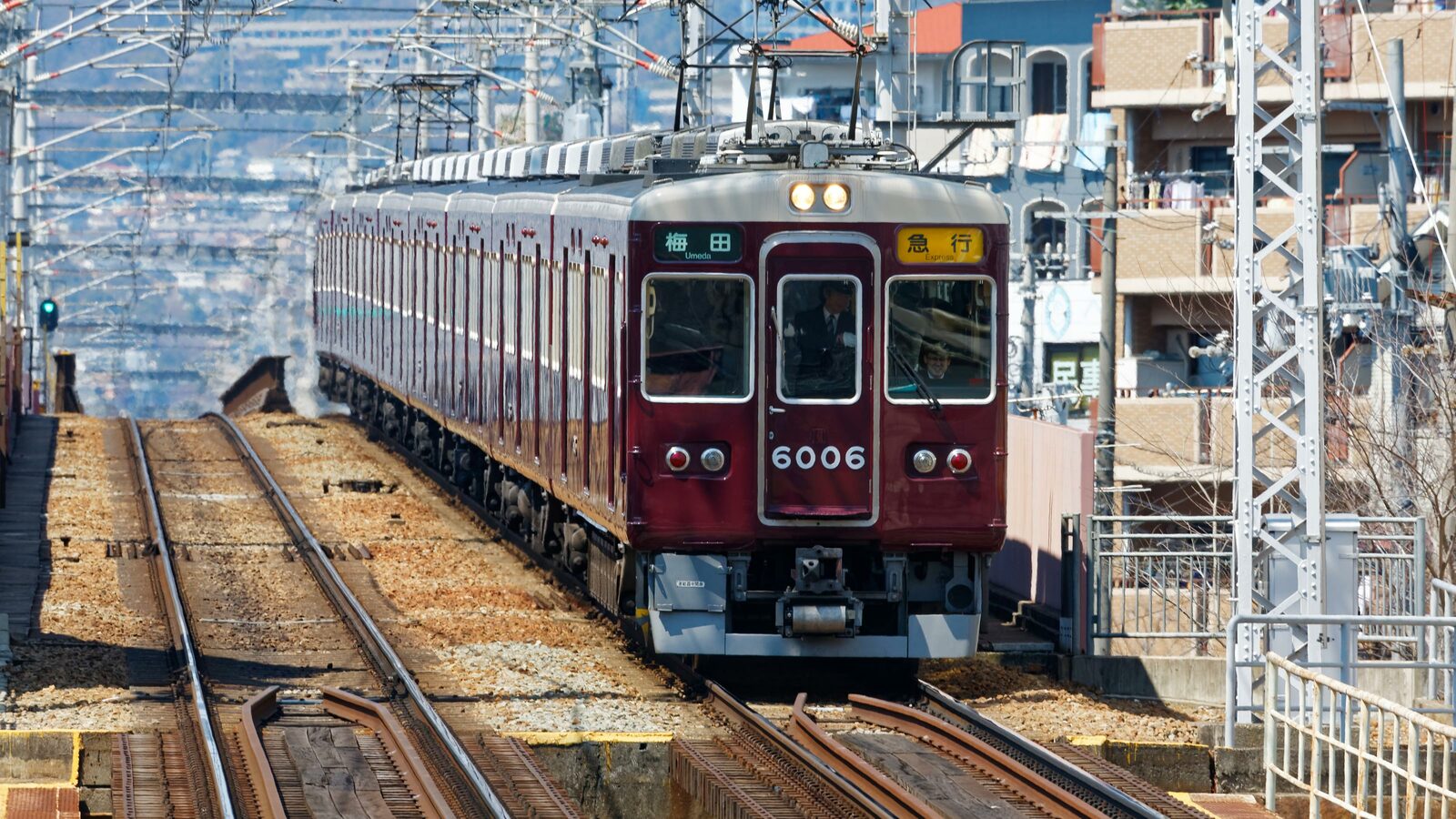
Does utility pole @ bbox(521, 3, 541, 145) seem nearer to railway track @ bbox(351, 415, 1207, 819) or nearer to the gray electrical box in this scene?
the gray electrical box

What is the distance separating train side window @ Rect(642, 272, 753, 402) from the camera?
1245cm

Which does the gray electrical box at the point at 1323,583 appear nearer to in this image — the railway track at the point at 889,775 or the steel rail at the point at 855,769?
the railway track at the point at 889,775

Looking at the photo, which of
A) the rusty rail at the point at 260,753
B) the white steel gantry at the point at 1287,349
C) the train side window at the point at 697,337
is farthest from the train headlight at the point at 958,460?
the rusty rail at the point at 260,753

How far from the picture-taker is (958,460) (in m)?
12.6

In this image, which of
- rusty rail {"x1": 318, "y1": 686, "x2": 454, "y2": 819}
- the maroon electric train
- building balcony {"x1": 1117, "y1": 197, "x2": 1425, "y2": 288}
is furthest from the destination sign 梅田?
building balcony {"x1": 1117, "y1": 197, "x2": 1425, "y2": 288}

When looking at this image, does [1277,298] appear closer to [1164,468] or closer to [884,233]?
[884,233]

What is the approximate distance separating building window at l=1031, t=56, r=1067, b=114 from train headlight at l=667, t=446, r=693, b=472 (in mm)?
37627

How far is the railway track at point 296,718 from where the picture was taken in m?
10.0

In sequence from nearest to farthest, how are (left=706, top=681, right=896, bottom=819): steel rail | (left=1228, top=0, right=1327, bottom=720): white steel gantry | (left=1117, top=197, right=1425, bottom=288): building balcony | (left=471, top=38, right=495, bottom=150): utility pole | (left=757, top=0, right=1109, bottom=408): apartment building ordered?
(left=706, top=681, right=896, bottom=819): steel rail, (left=1228, top=0, right=1327, bottom=720): white steel gantry, (left=1117, top=197, right=1425, bottom=288): building balcony, (left=471, top=38, right=495, bottom=150): utility pole, (left=757, top=0, right=1109, bottom=408): apartment building

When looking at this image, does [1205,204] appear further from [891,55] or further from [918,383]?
[918,383]

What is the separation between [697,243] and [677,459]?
42.5 inches

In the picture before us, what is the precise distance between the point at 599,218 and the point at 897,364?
6.29 ft

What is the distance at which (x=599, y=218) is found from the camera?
13375 millimetres

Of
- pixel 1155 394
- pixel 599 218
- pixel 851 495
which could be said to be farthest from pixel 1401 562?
pixel 1155 394
